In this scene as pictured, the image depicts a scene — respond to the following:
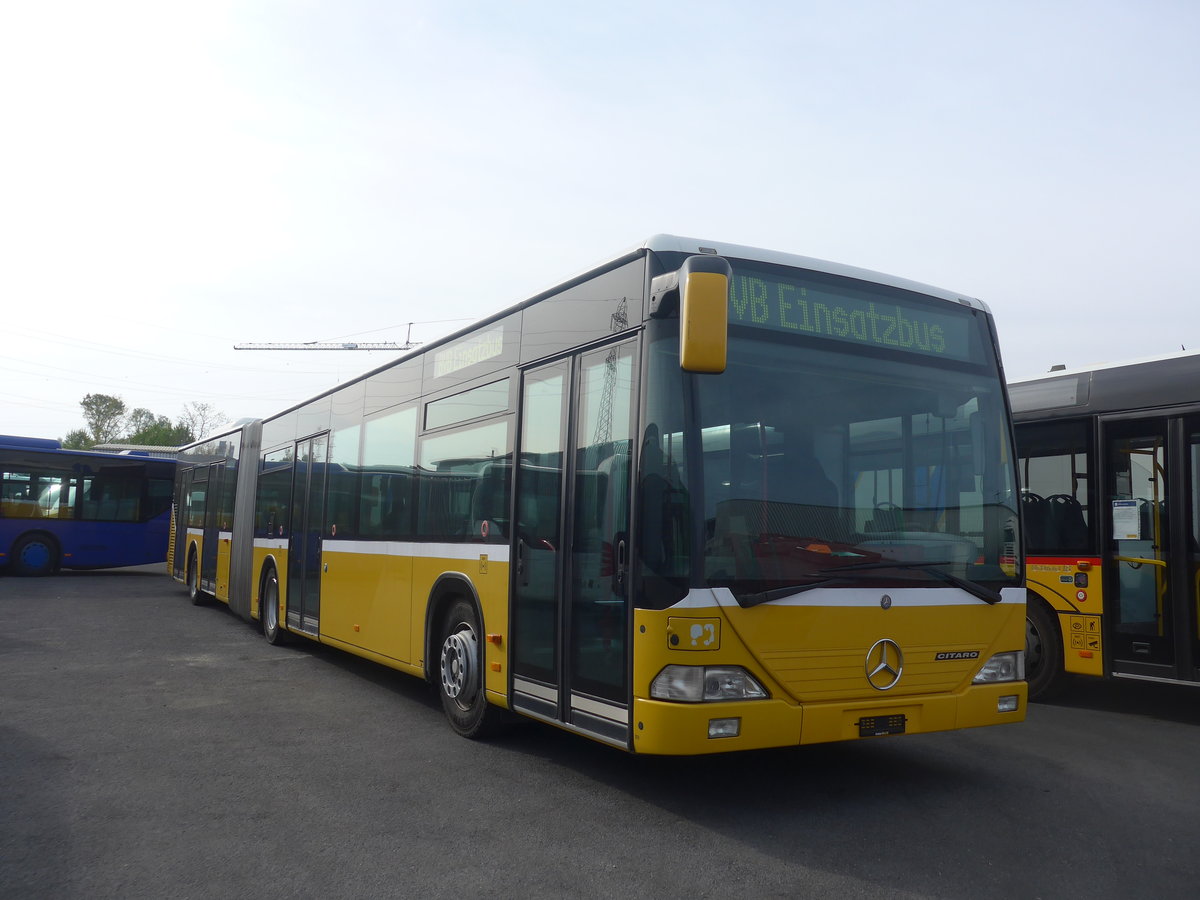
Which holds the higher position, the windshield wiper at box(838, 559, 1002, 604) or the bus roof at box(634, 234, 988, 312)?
the bus roof at box(634, 234, 988, 312)

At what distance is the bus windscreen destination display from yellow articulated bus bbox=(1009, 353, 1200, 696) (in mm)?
3114

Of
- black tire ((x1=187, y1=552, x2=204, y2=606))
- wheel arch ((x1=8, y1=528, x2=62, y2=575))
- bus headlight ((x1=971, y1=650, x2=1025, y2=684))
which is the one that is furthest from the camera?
wheel arch ((x1=8, y1=528, x2=62, y2=575))

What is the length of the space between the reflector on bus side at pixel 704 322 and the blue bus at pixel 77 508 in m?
24.3

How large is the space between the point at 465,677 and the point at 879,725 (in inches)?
120

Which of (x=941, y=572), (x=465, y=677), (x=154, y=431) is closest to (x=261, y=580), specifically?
(x=465, y=677)

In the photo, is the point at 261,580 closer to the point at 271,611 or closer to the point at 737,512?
the point at 271,611

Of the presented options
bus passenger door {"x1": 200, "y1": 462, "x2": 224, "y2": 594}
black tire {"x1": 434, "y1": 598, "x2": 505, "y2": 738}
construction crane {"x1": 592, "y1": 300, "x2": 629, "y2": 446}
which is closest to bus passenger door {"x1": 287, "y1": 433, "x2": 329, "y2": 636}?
black tire {"x1": 434, "y1": 598, "x2": 505, "y2": 738}

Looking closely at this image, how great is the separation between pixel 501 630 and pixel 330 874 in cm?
238

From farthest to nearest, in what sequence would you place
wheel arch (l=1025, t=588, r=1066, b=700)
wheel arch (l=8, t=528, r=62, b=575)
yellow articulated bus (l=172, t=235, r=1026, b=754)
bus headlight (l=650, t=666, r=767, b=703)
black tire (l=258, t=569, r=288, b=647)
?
wheel arch (l=8, t=528, r=62, b=575)
black tire (l=258, t=569, r=288, b=647)
wheel arch (l=1025, t=588, r=1066, b=700)
yellow articulated bus (l=172, t=235, r=1026, b=754)
bus headlight (l=650, t=666, r=767, b=703)

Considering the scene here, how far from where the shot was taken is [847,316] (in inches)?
226

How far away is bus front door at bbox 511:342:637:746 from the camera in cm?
534

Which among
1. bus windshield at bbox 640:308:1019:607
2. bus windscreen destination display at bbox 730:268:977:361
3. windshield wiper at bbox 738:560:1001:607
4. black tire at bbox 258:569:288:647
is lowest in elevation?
black tire at bbox 258:569:288:647

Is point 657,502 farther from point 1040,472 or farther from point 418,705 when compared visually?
point 1040,472

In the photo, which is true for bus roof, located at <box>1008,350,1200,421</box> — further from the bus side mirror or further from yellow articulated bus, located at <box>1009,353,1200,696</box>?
the bus side mirror
